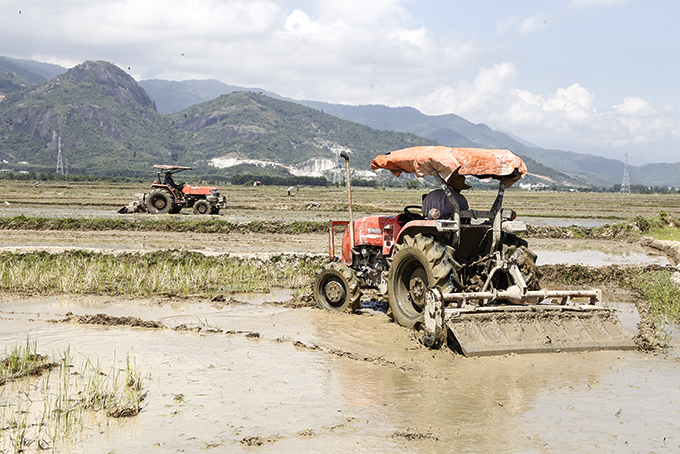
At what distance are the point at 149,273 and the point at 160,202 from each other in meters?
16.8

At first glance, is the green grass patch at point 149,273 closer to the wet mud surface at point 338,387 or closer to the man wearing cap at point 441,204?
the wet mud surface at point 338,387

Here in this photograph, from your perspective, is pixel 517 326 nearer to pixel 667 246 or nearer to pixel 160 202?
pixel 667 246

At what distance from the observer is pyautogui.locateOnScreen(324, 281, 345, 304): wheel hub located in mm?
9531

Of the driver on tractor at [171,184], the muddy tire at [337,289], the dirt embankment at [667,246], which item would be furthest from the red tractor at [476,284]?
the driver on tractor at [171,184]

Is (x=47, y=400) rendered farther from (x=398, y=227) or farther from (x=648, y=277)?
(x=648, y=277)

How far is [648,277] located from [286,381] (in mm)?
9982

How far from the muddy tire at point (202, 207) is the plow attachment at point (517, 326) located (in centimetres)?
2312

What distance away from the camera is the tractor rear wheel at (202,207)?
2928cm

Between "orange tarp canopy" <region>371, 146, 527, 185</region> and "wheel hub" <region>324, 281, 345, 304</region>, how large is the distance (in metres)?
2.61

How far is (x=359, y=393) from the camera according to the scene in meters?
5.89

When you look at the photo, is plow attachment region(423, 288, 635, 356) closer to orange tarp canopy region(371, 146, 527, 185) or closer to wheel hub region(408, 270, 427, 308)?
wheel hub region(408, 270, 427, 308)

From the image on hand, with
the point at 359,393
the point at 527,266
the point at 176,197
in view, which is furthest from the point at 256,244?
the point at 359,393

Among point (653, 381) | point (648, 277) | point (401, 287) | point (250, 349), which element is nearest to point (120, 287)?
point (250, 349)

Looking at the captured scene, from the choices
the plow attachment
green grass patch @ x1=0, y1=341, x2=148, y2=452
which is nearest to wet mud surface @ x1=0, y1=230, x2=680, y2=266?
the plow attachment
